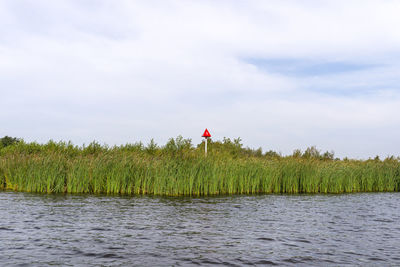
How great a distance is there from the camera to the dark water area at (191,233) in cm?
788

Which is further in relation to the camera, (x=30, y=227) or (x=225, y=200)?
(x=225, y=200)

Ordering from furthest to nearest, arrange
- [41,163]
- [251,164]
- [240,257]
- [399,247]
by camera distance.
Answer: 1. [251,164]
2. [41,163]
3. [399,247]
4. [240,257]

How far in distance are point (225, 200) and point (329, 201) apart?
5.21 m

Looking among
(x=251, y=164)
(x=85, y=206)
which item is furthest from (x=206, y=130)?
(x=85, y=206)

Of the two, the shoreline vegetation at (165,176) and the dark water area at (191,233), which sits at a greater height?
the shoreline vegetation at (165,176)

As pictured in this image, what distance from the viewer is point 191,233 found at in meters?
10.4

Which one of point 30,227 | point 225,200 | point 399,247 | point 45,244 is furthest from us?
point 225,200

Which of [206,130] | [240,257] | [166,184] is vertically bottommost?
[240,257]

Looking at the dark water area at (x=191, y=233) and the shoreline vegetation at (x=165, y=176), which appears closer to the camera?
the dark water area at (x=191, y=233)

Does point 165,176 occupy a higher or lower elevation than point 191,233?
higher

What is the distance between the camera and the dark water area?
7.88 m

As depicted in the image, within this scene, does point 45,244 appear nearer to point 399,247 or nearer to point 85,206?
point 85,206

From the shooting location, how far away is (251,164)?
2130 centimetres

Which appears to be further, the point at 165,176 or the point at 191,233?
the point at 165,176
